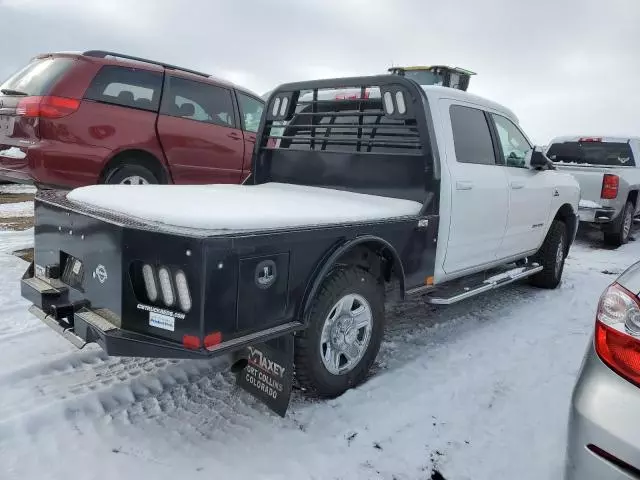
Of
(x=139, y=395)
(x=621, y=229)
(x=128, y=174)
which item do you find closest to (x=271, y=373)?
(x=139, y=395)

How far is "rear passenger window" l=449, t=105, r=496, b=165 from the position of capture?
411 cm

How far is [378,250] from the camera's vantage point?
3.30m

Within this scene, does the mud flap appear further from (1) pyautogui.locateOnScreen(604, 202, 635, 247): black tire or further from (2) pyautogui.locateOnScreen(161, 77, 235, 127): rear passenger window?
(1) pyautogui.locateOnScreen(604, 202, 635, 247): black tire

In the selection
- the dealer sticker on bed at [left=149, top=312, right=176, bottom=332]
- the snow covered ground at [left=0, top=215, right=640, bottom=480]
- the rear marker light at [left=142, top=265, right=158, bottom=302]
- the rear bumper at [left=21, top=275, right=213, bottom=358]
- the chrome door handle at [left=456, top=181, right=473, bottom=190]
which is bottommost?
the snow covered ground at [left=0, top=215, right=640, bottom=480]

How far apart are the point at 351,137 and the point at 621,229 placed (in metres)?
6.58

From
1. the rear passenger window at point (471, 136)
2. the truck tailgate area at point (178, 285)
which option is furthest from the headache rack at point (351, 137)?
the truck tailgate area at point (178, 285)

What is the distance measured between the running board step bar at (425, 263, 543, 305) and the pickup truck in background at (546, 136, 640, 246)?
4096 millimetres

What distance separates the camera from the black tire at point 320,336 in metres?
2.87

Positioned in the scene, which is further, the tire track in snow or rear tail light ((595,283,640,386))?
the tire track in snow

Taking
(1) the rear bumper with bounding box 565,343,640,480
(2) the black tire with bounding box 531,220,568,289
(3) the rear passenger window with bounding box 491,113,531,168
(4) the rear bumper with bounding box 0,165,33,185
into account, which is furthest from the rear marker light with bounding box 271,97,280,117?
(1) the rear bumper with bounding box 565,343,640,480

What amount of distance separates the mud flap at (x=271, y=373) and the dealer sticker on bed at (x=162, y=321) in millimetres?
621

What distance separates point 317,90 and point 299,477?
2994 millimetres

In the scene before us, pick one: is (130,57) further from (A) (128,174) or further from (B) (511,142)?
(B) (511,142)

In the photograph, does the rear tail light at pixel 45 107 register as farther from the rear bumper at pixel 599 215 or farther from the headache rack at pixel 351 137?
the rear bumper at pixel 599 215
